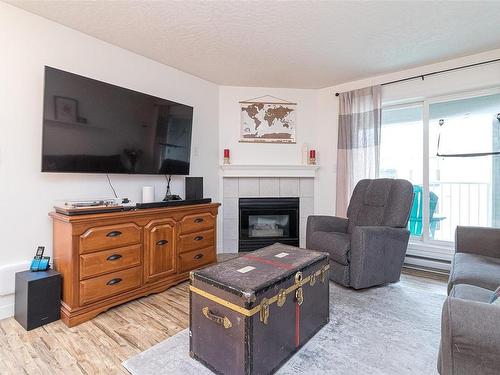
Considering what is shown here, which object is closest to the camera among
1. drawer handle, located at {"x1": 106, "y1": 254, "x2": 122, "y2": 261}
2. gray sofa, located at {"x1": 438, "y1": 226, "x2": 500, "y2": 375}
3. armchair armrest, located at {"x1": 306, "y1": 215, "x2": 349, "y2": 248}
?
gray sofa, located at {"x1": 438, "y1": 226, "x2": 500, "y2": 375}

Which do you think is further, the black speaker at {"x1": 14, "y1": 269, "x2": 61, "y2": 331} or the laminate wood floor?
the black speaker at {"x1": 14, "y1": 269, "x2": 61, "y2": 331}

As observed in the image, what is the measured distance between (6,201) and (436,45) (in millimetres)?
4041

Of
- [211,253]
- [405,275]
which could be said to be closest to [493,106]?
[405,275]

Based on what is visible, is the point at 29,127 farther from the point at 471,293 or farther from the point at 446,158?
the point at 446,158

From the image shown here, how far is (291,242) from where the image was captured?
155 inches

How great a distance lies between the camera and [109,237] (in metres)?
2.10

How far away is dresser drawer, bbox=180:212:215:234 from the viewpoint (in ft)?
8.81

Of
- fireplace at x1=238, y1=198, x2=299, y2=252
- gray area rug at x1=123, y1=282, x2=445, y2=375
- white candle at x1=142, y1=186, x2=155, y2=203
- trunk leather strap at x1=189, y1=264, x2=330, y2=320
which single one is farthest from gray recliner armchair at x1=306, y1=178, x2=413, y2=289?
white candle at x1=142, y1=186, x2=155, y2=203

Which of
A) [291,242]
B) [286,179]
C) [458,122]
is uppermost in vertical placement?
[458,122]

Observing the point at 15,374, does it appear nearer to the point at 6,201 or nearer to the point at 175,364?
the point at 175,364

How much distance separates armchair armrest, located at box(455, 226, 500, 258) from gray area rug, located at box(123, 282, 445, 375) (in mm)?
540

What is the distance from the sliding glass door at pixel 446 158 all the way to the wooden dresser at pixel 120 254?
2706mm

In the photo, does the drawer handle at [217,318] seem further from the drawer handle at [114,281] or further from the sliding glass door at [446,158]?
the sliding glass door at [446,158]

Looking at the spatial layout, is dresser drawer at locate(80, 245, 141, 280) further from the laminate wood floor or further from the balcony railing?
the balcony railing
